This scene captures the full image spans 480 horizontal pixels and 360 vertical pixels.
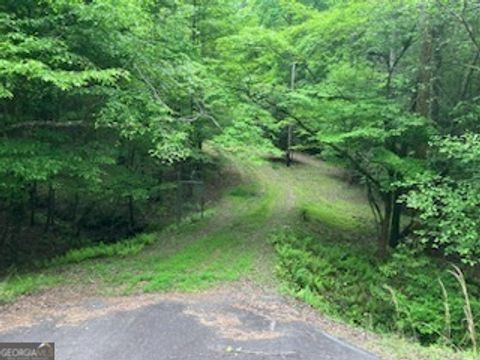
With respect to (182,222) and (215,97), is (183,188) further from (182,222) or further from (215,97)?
(215,97)

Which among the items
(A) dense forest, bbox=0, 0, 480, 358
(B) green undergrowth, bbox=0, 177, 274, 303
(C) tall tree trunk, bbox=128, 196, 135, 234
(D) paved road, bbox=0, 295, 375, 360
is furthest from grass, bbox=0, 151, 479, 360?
(C) tall tree trunk, bbox=128, 196, 135, 234

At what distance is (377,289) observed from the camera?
1009 centimetres

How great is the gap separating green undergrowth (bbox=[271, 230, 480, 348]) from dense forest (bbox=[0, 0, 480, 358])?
0.41m

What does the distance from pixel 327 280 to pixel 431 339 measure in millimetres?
2410

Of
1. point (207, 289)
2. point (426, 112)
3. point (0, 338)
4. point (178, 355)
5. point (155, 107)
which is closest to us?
point (178, 355)

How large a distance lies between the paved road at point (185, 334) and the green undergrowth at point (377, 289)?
192 cm

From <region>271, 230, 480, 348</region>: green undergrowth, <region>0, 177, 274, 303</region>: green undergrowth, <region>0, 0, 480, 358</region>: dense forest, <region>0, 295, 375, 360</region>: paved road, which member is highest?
<region>0, 0, 480, 358</region>: dense forest

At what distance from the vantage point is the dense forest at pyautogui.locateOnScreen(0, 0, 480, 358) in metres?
8.56

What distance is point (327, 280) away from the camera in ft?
33.0

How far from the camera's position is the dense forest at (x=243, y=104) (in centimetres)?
856

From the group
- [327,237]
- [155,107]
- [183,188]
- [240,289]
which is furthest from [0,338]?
[183,188]

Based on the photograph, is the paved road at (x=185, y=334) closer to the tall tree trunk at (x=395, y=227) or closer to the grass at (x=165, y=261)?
the grass at (x=165, y=261)

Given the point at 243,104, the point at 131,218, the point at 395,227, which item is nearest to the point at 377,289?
the point at 395,227

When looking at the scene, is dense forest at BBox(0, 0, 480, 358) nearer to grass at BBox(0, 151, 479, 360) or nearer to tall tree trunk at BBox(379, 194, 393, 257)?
tall tree trunk at BBox(379, 194, 393, 257)
